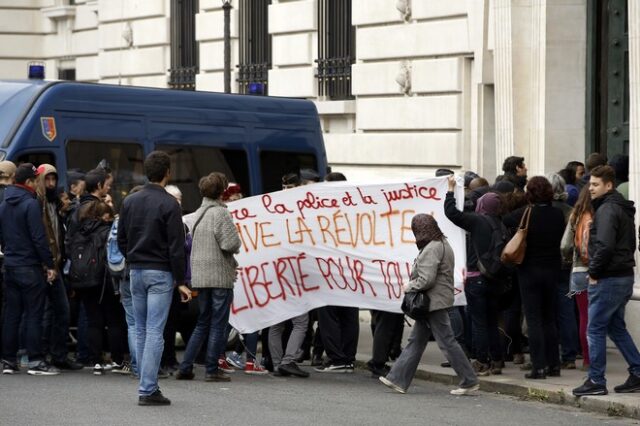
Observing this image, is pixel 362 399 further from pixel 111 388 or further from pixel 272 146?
pixel 272 146

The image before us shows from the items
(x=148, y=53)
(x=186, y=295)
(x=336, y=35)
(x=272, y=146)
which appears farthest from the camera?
(x=148, y=53)

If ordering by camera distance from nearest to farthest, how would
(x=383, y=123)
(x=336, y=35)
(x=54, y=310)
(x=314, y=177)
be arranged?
1. (x=54, y=310)
2. (x=314, y=177)
3. (x=383, y=123)
4. (x=336, y=35)

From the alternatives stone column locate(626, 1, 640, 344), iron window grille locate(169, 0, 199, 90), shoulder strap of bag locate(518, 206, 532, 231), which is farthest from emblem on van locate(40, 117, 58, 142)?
iron window grille locate(169, 0, 199, 90)

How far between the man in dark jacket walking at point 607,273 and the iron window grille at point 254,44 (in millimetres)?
13220

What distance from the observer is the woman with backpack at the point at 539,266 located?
44.1 feet

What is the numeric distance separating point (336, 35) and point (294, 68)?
1131 millimetres

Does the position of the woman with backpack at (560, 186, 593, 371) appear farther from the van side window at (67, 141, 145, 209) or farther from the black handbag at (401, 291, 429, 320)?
the van side window at (67, 141, 145, 209)

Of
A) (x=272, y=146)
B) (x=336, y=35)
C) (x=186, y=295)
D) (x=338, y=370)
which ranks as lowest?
(x=338, y=370)

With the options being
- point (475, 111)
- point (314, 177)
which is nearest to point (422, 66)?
point (475, 111)

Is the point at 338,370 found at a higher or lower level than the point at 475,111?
lower

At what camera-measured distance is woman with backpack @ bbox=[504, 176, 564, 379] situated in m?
13.4

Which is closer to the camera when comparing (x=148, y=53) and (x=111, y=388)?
(x=111, y=388)

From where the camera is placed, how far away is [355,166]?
2236 cm

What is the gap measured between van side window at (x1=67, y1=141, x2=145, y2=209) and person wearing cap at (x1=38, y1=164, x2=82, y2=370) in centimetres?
83
